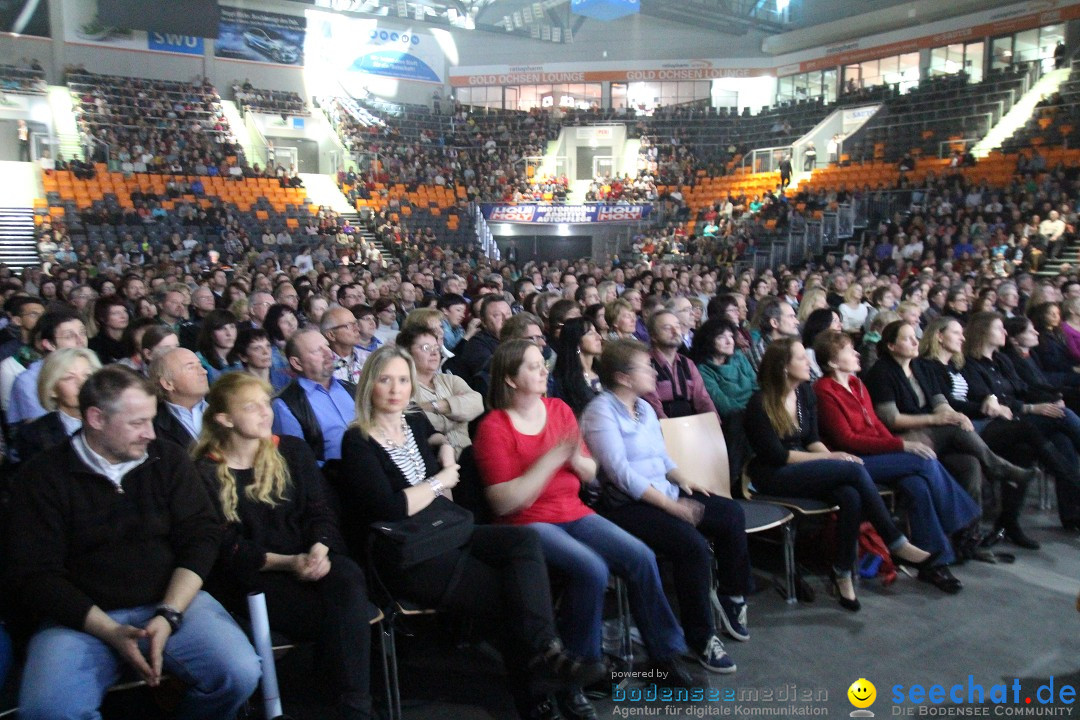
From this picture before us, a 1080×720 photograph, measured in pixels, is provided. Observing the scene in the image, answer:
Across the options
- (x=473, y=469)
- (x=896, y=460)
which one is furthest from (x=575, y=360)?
(x=896, y=460)

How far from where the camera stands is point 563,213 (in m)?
21.0

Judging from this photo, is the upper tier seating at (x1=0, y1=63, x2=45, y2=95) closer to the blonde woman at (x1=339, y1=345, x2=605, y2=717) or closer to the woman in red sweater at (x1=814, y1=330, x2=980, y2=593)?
the blonde woman at (x1=339, y1=345, x2=605, y2=717)

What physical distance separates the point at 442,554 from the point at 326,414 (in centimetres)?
93

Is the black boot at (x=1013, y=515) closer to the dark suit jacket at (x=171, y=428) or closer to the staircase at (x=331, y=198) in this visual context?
the dark suit jacket at (x=171, y=428)

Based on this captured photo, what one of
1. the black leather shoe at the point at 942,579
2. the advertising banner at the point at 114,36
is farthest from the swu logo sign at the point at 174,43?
the black leather shoe at the point at 942,579

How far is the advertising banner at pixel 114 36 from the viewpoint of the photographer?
22.0 m

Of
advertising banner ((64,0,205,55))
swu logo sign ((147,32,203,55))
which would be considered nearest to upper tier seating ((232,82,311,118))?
swu logo sign ((147,32,203,55))

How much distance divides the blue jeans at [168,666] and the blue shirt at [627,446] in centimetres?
142

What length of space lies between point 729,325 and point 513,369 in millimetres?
1970

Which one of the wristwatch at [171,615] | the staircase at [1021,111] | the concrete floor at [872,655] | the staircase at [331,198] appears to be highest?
the staircase at [1021,111]

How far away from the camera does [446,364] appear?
5133mm

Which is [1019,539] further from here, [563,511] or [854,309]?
[854,309]

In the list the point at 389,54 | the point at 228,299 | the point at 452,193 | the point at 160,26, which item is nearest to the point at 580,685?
the point at 228,299

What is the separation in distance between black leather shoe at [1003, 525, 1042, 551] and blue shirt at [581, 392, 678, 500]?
2.06 m
